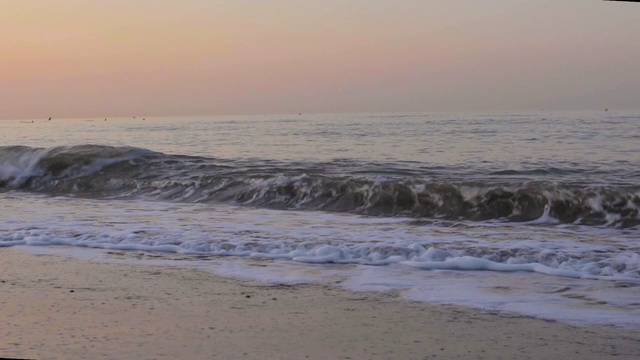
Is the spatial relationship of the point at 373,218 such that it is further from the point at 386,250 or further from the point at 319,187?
the point at 386,250

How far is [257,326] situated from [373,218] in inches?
222

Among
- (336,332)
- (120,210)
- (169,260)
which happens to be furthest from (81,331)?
(120,210)

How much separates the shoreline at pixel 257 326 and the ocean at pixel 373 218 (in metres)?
0.33

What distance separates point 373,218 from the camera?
9.55 metres

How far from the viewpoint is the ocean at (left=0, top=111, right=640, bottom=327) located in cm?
542

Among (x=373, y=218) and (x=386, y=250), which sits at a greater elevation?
(x=386, y=250)

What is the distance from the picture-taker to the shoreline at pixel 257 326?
3.54 metres

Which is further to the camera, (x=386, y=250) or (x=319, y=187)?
(x=319, y=187)

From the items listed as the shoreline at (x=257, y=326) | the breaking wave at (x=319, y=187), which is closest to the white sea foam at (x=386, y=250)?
the shoreline at (x=257, y=326)

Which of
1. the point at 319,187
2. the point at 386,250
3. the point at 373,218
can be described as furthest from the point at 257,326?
the point at 319,187

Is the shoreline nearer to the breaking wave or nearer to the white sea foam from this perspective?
the white sea foam

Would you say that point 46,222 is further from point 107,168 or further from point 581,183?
point 581,183

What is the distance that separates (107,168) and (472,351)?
12605 mm

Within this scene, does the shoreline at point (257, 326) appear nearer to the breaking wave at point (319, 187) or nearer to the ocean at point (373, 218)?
the ocean at point (373, 218)
